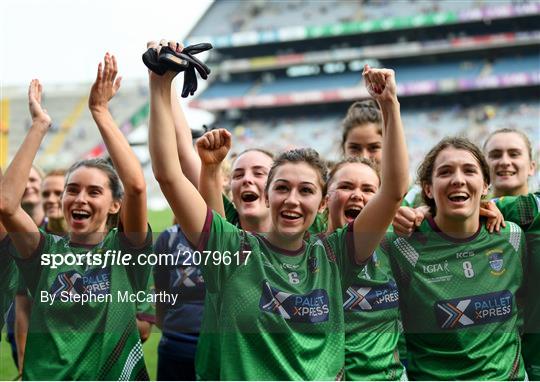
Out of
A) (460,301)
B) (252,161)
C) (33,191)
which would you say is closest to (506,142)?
(460,301)

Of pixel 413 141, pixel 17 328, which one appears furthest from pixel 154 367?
pixel 413 141

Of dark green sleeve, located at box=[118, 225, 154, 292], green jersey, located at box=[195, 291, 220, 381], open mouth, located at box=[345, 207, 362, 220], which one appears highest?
open mouth, located at box=[345, 207, 362, 220]

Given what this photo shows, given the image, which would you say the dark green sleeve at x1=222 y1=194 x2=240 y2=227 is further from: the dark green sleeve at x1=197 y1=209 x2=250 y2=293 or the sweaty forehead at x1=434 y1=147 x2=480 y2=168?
the sweaty forehead at x1=434 y1=147 x2=480 y2=168

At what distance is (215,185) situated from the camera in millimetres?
2494

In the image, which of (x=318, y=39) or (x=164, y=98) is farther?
(x=318, y=39)

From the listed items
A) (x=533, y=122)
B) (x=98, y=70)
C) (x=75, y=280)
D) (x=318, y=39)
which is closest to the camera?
(x=98, y=70)

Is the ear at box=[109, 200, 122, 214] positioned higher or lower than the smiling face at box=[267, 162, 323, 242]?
higher

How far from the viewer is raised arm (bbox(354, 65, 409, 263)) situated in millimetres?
2238

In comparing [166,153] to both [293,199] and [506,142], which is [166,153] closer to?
[293,199]

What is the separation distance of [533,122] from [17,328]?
85.1ft

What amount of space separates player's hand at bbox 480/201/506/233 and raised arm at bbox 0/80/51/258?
1.82 m

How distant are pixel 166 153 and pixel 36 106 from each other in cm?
68

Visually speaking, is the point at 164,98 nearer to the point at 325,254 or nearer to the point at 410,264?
the point at 325,254

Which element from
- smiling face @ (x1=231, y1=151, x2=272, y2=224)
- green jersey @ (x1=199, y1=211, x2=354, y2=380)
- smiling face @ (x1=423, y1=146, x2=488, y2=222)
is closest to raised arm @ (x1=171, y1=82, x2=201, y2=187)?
smiling face @ (x1=231, y1=151, x2=272, y2=224)
